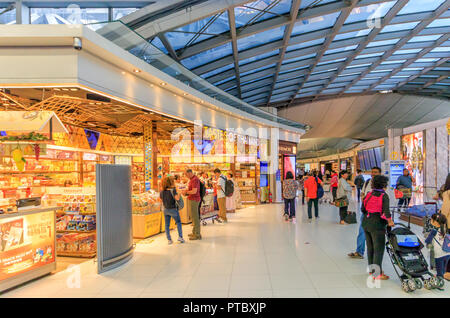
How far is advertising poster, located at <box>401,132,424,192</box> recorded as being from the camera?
15086 mm

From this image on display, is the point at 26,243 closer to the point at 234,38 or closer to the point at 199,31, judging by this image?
the point at 199,31

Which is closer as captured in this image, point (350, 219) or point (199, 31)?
point (350, 219)

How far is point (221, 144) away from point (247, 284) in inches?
354

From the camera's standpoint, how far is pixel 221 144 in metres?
12.7

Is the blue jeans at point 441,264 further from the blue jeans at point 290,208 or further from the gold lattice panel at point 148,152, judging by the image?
the gold lattice panel at point 148,152

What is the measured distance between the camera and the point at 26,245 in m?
4.28

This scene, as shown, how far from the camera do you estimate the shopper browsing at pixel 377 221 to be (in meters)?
4.04

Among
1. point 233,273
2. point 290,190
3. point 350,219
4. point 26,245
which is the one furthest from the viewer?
point 290,190

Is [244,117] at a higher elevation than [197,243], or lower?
higher

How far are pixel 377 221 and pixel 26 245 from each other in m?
4.94

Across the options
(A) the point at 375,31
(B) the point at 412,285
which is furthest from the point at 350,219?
(A) the point at 375,31
